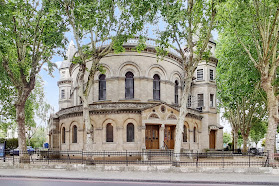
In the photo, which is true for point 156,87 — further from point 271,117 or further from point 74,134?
point 271,117

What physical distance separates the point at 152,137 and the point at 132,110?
3.23 meters

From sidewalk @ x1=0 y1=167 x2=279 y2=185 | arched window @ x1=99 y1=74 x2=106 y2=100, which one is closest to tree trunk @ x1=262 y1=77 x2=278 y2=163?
sidewalk @ x1=0 y1=167 x2=279 y2=185

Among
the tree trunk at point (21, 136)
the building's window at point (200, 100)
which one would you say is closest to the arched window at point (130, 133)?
the tree trunk at point (21, 136)

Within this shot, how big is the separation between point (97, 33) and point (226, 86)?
15.8 metres

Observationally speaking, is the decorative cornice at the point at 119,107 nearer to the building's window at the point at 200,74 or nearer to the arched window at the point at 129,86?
the arched window at the point at 129,86

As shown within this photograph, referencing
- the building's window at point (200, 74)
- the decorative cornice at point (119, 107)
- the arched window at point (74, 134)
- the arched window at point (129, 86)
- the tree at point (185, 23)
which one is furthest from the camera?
the building's window at point (200, 74)

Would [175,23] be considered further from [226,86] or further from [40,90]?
[40,90]

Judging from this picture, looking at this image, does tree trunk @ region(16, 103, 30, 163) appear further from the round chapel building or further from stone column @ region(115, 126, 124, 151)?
stone column @ region(115, 126, 124, 151)

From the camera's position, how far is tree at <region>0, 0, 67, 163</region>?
18.3 metres

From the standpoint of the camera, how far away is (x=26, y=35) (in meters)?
19.6

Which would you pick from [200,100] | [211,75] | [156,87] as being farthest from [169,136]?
[211,75]

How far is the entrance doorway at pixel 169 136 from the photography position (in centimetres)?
2785

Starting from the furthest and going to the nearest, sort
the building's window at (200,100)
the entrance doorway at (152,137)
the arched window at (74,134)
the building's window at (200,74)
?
the building's window at (200,74) < the building's window at (200,100) < the arched window at (74,134) < the entrance doorway at (152,137)

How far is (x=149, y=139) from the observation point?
26875 millimetres
